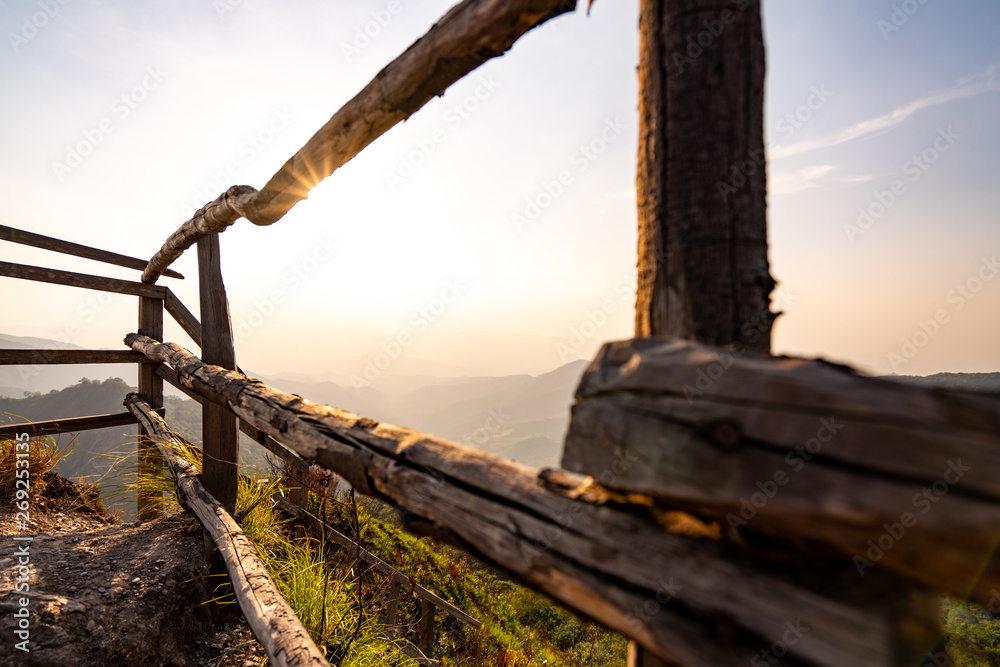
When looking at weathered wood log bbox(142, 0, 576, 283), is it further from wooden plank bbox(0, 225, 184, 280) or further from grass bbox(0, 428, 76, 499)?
grass bbox(0, 428, 76, 499)

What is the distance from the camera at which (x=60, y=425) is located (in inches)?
159

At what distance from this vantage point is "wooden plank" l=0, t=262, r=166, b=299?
135 inches

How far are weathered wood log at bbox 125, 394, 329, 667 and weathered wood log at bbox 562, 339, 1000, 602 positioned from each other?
1.80m

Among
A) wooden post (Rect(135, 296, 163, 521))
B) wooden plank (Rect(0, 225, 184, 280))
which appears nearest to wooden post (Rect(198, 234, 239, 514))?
wooden plank (Rect(0, 225, 184, 280))

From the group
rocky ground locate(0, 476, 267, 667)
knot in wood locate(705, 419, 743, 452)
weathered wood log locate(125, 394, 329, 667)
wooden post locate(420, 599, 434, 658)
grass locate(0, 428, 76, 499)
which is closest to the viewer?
knot in wood locate(705, 419, 743, 452)

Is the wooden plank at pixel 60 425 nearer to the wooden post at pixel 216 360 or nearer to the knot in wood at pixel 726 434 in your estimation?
the wooden post at pixel 216 360

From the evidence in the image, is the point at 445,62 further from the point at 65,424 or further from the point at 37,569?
the point at 65,424

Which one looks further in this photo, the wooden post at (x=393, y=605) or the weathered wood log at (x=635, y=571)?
the wooden post at (x=393, y=605)

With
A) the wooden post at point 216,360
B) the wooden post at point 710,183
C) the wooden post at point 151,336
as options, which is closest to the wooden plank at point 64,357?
the wooden post at point 151,336

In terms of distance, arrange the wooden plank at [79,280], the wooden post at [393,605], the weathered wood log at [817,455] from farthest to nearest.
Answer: the wooden post at [393,605], the wooden plank at [79,280], the weathered wood log at [817,455]

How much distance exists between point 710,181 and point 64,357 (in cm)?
529

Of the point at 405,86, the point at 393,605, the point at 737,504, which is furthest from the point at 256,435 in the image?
the point at 393,605

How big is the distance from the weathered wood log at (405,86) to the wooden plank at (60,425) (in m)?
3.42

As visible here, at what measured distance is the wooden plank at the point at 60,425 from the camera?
3.76 meters
